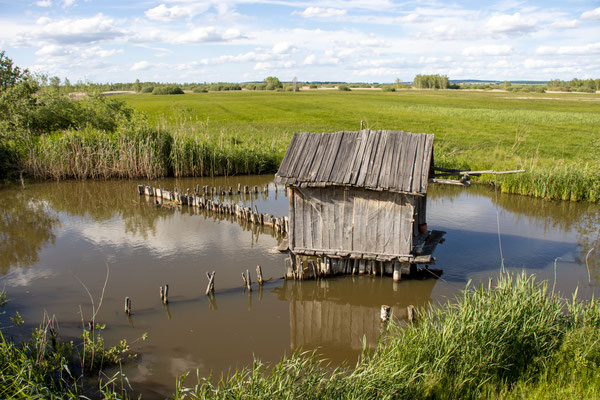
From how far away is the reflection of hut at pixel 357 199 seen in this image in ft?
35.4

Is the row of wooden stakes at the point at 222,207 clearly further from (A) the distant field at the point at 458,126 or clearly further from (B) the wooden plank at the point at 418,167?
(B) the wooden plank at the point at 418,167

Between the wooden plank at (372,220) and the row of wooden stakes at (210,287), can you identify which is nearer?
the row of wooden stakes at (210,287)

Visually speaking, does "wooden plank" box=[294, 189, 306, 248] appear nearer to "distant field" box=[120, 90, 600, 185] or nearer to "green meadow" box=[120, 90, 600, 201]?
"distant field" box=[120, 90, 600, 185]

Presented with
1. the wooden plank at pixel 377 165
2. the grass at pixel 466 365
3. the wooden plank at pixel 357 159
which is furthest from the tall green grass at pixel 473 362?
the wooden plank at pixel 357 159

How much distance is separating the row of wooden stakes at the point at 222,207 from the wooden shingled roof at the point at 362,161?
363 centimetres

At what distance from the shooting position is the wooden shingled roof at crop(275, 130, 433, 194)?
419 inches

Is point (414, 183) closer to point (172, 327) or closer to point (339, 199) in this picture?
point (339, 199)

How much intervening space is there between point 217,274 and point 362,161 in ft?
15.6

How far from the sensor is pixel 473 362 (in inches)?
263

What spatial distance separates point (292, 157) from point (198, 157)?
11.6m

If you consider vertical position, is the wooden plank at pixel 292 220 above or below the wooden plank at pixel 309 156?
below

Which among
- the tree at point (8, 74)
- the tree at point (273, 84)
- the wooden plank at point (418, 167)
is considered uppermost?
the tree at point (273, 84)

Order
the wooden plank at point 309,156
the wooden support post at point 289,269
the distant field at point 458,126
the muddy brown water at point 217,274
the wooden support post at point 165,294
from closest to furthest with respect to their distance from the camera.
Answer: the muddy brown water at point 217,274
the wooden support post at point 165,294
the wooden plank at point 309,156
the wooden support post at point 289,269
the distant field at point 458,126

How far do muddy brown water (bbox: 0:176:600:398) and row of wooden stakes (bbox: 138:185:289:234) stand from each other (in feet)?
1.29
